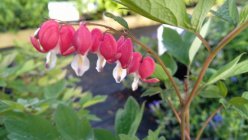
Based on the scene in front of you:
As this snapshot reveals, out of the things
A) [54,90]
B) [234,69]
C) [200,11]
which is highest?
[200,11]

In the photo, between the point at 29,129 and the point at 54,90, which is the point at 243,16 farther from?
the point at 54,90

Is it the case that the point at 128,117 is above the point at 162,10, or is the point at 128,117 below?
below

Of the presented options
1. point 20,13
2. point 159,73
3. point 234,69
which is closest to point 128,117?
point 159,73

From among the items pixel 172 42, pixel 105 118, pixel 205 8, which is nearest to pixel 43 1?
pixel 105 118

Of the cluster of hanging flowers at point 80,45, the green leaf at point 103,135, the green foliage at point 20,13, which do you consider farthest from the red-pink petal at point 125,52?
the green foliage at point 20,13

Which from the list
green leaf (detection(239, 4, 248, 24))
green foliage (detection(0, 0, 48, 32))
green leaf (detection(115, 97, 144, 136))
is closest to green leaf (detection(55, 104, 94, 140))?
green leaf (detection(115, 97, 144, 136))

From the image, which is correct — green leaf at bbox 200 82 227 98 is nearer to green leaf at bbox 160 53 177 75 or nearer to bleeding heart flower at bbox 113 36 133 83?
green leaf at bbox 160 53 177 75
